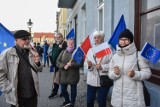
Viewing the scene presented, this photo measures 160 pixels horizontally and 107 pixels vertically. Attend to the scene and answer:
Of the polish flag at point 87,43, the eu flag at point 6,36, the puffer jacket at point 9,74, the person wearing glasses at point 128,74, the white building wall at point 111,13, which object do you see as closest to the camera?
the person wearing glasses at point 128,74

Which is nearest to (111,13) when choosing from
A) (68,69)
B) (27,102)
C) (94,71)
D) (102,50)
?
(68,69)

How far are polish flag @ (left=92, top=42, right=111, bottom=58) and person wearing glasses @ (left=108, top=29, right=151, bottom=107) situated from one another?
76cm

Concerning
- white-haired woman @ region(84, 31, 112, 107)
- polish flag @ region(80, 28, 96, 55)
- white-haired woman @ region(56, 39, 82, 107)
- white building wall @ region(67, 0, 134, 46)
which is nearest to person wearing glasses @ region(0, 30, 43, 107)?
white-haired woman @ region(84, 31, 112, 107)

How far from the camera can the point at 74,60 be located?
636cm

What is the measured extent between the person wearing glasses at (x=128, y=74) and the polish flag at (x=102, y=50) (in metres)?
0.76

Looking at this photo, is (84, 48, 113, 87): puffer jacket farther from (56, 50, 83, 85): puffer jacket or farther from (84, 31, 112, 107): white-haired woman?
(56, 50, 83, 85): puffer jacket

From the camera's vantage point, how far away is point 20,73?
4406 mm

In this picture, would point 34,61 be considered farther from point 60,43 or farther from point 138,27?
point 60,43

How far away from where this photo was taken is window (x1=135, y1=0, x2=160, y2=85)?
197 inches

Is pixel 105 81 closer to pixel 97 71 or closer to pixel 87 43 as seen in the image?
pixel 97 71

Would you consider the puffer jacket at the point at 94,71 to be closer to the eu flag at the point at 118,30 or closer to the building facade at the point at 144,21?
the eu flag at the point at 118,30

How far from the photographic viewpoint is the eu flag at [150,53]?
12.9ft

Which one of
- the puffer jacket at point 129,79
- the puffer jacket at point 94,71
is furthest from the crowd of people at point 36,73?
the puffer jacket at point 94,71

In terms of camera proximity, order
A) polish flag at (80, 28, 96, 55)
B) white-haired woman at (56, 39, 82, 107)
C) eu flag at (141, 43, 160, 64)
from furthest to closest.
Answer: white-haired woman at (56, 39, 82, 107), polish flag at (80, 28, 96, 55), eu flag at (141, 43, 160, 64)
